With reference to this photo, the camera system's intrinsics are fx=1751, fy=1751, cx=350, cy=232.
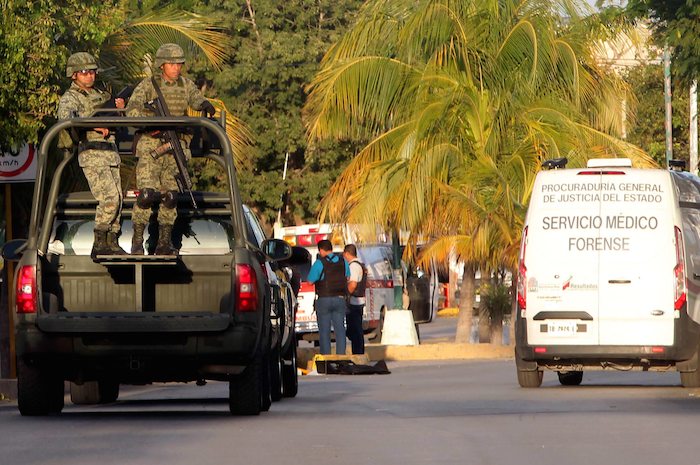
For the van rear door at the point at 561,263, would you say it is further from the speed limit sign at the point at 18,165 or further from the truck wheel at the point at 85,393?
the speed limit sign at the point at 18,165

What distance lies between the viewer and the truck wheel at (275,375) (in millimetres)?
16484

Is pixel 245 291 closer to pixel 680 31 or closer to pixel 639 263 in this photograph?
pixel 639 263

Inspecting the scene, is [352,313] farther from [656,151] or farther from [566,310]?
[656,151]

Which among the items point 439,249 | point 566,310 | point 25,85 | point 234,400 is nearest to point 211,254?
point 234,400

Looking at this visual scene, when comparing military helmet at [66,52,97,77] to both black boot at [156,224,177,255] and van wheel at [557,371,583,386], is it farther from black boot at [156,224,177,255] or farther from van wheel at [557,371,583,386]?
van wheel at [557,371,583,386]

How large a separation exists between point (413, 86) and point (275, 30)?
79.1 feet

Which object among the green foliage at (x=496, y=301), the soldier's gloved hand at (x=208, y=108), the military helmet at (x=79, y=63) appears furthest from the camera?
the green foliage at (x=496, y=301)

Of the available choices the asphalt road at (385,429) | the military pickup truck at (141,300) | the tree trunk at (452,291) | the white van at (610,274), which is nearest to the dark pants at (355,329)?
the asphalt road at (385,429)

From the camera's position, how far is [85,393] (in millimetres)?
16891

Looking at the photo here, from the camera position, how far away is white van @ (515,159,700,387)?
59.3ft

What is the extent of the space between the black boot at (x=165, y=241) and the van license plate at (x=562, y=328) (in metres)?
5.60

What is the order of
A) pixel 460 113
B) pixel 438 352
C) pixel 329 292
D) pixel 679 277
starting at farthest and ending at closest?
1. pixel 460 113
2. pixel 438 352
3. pixel 329 292
4. pixel 679 277

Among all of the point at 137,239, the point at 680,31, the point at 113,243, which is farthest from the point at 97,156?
the point at 680,31

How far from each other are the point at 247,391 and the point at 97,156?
234cm
